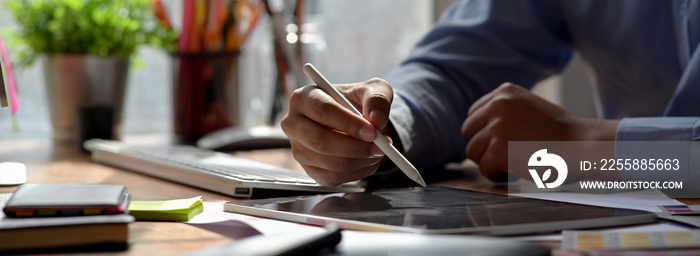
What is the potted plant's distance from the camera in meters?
1.24

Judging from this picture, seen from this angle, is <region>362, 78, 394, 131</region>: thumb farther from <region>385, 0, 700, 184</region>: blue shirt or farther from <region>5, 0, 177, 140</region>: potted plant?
<region>5, 0, 177, 140</region>: potted plant

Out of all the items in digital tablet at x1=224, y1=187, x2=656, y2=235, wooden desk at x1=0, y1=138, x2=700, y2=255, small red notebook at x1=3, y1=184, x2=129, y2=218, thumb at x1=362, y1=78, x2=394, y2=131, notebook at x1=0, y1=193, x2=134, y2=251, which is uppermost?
thumb at x1=362, y1=78, x2=394, y2=131

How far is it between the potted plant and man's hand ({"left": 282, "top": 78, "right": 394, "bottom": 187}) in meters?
0.65

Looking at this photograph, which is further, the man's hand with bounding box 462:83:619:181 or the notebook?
the man's hand with bounding box 462:83:619:181

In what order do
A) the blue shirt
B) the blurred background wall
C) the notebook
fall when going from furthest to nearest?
1. the blurred background wall
2. the blue shirt
3. the notebook

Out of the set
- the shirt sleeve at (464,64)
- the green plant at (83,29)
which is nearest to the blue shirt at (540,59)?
the shirt sleeve at (464,64)

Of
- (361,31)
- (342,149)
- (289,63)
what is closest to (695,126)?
(342,149)

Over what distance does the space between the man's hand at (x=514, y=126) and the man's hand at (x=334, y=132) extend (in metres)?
0.14

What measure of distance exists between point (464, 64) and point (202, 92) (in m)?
0.52

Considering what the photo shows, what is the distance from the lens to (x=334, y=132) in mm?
638

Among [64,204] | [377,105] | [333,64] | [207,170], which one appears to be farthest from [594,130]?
[333,64]

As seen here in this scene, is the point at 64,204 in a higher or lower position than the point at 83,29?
lower

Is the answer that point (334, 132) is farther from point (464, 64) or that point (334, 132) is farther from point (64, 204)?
point (464, 64)

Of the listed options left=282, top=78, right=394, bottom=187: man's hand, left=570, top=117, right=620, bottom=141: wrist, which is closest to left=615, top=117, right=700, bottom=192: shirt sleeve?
left=570, top=117, right=620, bottom=141: wrist
